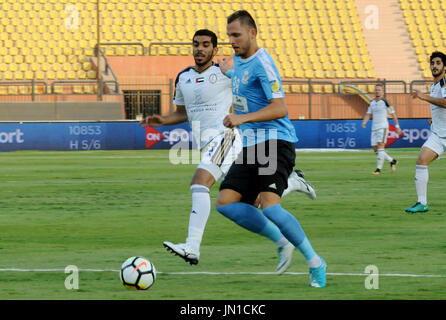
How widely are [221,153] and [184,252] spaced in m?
1.33

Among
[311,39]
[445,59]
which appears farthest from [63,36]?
[445,59]

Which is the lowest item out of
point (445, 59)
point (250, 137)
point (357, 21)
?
point (250, 137)

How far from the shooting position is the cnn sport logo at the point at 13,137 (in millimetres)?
30969

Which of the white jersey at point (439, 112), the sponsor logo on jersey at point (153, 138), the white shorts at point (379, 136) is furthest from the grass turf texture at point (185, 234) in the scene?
the sponsor logo on jersey at point (153, 138)

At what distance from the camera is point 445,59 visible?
1233 centimetres

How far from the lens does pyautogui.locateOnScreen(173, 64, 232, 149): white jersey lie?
30.4ft

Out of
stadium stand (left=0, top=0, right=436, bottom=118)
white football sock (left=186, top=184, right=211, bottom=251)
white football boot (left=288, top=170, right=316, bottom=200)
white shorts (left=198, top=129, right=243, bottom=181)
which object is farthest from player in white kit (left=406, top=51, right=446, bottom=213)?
stadium stand (left=0, top=0, right=436, bottom=118)

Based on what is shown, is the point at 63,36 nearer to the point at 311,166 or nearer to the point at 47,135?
the point at 47,135

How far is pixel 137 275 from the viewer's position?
6.94 metres

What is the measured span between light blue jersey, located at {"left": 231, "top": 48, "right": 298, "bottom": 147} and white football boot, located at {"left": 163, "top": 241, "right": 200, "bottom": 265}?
3.59 ft

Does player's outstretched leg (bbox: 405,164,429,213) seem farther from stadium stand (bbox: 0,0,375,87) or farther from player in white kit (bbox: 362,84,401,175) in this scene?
stadium stand (bbox: 0,0,375,87)

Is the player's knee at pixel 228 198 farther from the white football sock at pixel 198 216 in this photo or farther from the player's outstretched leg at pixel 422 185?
the player's outstretched leg at pixel 422 185
